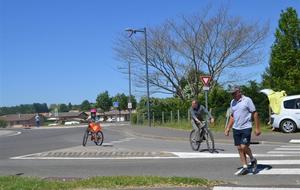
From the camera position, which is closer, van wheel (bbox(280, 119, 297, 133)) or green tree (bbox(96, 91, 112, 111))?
van wheel (bbox(280, 119, 297, 133))

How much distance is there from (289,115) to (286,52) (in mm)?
9857

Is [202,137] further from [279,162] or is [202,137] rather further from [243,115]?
[243,115]

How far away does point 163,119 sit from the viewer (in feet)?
128

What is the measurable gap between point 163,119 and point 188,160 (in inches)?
956

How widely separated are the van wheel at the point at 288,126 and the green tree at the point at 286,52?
7.98m

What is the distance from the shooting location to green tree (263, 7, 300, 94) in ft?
108

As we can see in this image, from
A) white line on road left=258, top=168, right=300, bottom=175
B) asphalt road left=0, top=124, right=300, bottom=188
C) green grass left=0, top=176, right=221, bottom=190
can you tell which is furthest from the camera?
white line on road left=258, top=168, right=300, bottom=175

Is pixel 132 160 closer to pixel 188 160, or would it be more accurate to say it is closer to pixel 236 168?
pixel 188 160

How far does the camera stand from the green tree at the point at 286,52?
32.9 m

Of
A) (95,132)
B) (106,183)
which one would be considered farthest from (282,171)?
(95,132)

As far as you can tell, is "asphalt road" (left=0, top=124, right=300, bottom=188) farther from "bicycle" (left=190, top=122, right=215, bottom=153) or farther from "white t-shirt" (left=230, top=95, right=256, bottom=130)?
"white t-shirt" (left=230, top=95, right=256, bottom=130)

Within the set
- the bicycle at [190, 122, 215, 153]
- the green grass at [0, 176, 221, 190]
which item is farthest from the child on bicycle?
the green grass at [0, 176, 221, 190]

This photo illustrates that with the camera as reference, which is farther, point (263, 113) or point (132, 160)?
point (263, 113)

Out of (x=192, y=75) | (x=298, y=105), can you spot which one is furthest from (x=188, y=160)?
(x=192, y=75)
